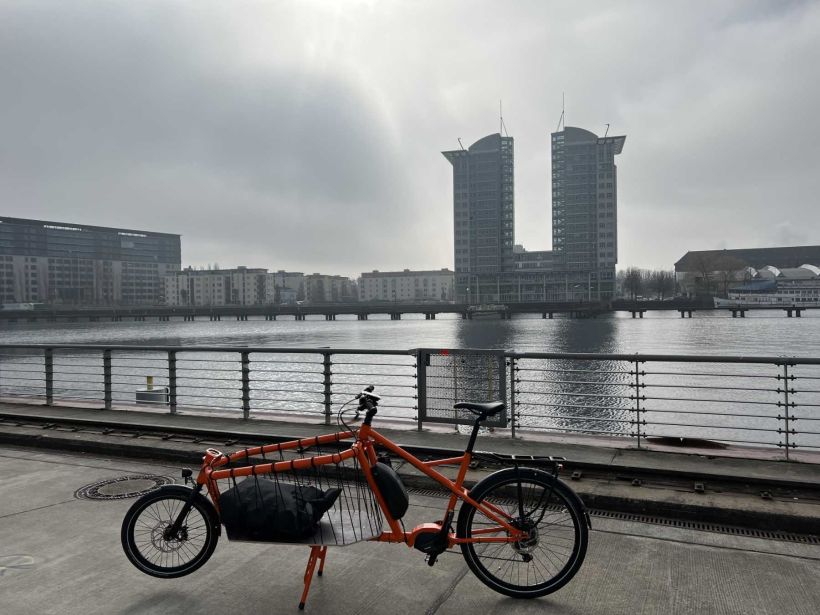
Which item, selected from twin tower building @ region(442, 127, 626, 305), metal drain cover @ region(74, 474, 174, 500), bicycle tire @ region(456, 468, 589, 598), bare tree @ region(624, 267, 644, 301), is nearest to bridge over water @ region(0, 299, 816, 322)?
twin tower building @ region(442, 127, 626, 305)

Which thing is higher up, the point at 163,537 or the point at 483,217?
the point at 483,217

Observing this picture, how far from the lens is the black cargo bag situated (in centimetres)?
396

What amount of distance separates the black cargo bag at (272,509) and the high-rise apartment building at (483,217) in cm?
17029

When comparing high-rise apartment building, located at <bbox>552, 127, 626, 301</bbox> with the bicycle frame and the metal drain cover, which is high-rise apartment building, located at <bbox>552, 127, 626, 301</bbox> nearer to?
the metal drain cover

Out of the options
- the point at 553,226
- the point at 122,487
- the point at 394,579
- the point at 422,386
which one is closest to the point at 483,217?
the point at 553,226

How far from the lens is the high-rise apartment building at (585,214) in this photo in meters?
167

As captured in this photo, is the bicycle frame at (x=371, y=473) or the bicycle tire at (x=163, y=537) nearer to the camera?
the bicycle frame at (x=371, y=473)

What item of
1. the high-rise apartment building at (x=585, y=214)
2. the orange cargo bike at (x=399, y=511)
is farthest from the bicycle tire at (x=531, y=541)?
the high-rise apartment building at (x=585, y=214)

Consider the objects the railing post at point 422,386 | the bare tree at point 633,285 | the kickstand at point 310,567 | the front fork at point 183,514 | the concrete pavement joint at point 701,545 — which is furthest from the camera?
the bare tree at point 633,285

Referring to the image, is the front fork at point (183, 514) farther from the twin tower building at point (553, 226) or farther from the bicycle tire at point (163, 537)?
the twin tower building at point (553, 226)

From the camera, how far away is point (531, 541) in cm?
406

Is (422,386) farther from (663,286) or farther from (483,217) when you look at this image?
(663,286)

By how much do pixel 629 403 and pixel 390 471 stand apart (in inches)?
1028

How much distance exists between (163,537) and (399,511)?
66.9 inches
